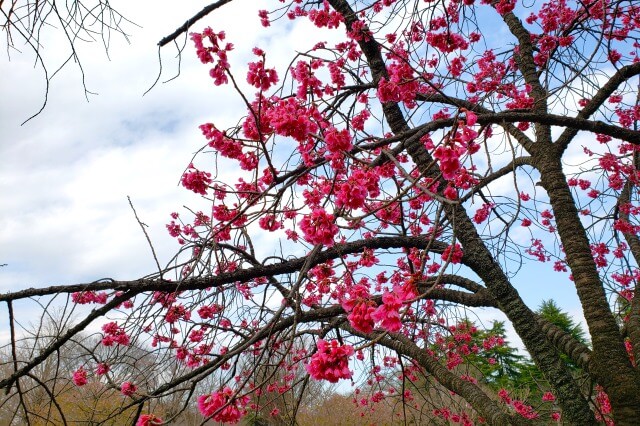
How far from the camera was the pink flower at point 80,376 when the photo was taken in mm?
3252

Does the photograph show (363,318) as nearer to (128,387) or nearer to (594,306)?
(128,387)

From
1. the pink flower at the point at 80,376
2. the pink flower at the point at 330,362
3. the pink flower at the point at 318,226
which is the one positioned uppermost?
the pink flower at the point at 318,226

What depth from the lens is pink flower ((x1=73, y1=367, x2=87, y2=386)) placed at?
3.25m

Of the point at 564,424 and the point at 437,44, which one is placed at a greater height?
the point at 437,44

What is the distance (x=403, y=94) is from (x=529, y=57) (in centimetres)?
255

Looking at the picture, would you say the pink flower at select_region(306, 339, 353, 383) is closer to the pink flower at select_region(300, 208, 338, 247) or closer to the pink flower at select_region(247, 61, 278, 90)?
the pink flower at select_region(300, 208, 338, 247)

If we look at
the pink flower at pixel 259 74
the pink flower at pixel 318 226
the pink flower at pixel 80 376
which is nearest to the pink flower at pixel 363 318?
the pink flower at pixel 318 226

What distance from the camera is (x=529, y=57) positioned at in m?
5.13

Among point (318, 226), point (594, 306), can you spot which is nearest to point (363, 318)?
point (318, 226)

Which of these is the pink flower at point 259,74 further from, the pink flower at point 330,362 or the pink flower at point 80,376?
the pink flower at point 80,376

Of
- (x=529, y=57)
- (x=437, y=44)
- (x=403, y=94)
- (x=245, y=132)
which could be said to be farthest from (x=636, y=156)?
(x=245, y=132)

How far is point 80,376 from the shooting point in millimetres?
3336

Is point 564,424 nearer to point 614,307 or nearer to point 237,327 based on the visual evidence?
point 614,307

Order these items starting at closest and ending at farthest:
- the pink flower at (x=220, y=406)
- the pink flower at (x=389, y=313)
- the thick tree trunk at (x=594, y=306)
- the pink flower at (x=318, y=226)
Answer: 1. the pink flower at (x=389, y=313)
2. the pink flower at (x=220, y=406)
3. the pink flower at (x=318, y=226)
4. the thick tree trunk at (x=594, y=306)
